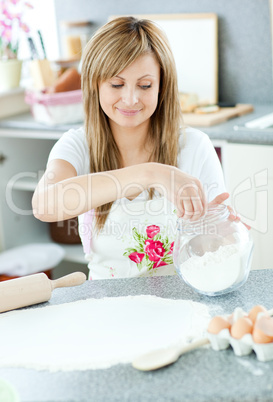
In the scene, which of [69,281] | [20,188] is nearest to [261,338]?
[69,281]

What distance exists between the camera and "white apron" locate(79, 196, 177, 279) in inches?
63.1

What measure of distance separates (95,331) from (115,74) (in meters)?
0.67

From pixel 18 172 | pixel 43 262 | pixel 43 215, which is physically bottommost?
pixel 43 262

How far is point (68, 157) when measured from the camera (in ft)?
5.24

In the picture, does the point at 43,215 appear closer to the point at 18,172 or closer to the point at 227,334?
the point at 227,334

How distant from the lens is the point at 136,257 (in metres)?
1.60

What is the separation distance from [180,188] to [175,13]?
1756 millimetres

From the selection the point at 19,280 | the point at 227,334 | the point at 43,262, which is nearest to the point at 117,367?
the point at 227,334

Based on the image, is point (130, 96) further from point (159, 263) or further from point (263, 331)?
point (263, 331)

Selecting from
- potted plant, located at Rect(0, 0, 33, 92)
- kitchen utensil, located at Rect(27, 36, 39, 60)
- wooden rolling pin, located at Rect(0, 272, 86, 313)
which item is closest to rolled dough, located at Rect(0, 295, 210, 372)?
wooden rolling pin, located at Rect(0, 272, 86, 313)

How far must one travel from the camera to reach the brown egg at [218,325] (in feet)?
3.21

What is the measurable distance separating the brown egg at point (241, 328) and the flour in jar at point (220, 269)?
0.20m

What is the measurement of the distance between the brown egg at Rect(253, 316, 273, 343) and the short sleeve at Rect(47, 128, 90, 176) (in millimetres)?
802

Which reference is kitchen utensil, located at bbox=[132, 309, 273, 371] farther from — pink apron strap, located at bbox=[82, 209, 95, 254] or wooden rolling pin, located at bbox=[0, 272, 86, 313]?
pink apron strap, located at bbox=[82, 209, 95, 254]
